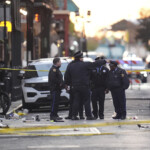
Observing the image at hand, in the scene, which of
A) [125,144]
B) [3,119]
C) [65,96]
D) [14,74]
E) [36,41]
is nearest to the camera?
[125,144]

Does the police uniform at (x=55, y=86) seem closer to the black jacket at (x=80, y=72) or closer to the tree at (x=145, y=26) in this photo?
the black jacket at (x=80, y=72)

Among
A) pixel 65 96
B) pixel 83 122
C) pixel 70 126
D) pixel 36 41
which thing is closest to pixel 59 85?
pixel 83 122

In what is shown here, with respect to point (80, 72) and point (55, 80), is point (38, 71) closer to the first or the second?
point (55, 80)

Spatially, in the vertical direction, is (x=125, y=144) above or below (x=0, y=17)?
below

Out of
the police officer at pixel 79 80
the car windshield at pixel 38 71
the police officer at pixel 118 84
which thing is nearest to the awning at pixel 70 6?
the car windshield at pixel 38 71

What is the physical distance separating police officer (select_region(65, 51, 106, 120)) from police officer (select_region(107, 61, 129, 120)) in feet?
2.42

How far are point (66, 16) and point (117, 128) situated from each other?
63370mm

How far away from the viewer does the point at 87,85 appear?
17734 millimetres

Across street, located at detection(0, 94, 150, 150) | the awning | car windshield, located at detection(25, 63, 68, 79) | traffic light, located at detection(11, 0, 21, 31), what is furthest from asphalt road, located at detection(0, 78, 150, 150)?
the awning

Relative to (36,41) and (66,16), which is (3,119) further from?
(66,16)

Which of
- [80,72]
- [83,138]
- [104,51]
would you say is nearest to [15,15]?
[80,72]

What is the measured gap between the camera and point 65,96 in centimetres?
2225

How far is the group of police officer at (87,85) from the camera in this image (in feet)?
58.1

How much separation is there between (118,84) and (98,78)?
0.56 m
